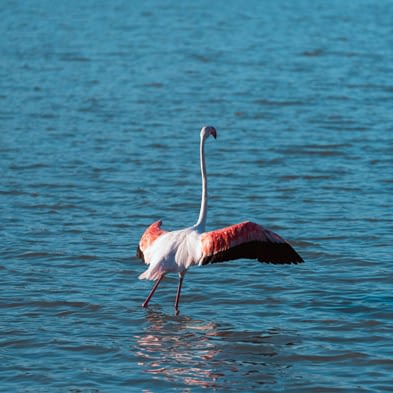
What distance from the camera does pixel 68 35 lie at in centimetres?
2773

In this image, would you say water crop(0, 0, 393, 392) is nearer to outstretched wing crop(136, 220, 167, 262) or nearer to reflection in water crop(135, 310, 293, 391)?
reflection in water crop(135, 310, 293, 391)

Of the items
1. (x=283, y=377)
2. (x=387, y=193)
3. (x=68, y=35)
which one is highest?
(x=68, y=35)

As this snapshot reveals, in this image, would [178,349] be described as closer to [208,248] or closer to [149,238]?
[208,248]

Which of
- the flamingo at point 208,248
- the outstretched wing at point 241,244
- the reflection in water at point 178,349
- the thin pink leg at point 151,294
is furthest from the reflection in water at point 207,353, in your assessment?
the outstretched wing at point 241,244

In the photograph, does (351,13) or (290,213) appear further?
(351,13)

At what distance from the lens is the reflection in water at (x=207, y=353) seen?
24.0 feet

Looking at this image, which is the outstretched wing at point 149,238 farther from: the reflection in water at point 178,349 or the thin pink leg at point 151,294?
the reflection in water at point 178,349

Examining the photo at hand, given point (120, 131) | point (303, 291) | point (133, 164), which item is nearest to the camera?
point (303, 291)

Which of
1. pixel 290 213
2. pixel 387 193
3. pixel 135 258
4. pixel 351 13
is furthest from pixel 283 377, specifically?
pixel 351 13

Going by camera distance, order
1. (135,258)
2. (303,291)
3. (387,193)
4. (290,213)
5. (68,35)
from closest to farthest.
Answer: (303,291), (135,258), (290,213), (387,193), (68,35)

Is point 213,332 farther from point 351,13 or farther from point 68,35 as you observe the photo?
point 351,13

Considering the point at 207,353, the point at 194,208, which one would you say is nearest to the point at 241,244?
the point at 207,353

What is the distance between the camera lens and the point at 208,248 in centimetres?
822

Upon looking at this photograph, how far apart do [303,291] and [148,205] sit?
330 centimetres
